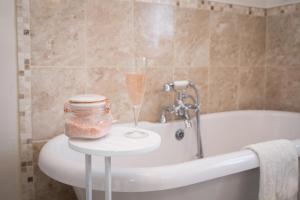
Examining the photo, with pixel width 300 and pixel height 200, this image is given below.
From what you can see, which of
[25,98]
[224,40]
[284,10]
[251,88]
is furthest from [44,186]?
[284,10]

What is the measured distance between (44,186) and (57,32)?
2.52ft

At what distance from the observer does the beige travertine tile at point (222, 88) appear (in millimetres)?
2078

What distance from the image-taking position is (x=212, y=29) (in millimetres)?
2035

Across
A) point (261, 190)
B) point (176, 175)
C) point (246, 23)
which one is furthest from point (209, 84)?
point (176, 175)

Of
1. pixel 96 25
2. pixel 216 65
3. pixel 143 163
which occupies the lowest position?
pixel 143 163

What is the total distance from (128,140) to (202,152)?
1.20m

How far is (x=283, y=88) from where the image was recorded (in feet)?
7.45

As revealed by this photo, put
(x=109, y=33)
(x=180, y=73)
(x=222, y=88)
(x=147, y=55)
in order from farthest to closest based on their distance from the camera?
(x=222, y=88) < (x=180, y=73) < (x=147, y=55) < (x=109, y=33)

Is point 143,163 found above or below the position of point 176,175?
below

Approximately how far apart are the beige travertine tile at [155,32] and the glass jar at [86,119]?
1005 mm

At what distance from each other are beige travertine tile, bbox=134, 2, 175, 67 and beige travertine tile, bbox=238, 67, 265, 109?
69 cm

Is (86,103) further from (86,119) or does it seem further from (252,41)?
(252,41)

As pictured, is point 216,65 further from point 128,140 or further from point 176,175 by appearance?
point 128,140

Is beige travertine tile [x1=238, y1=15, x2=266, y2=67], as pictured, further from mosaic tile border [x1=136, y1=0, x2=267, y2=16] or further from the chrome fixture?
the chrome fixture
